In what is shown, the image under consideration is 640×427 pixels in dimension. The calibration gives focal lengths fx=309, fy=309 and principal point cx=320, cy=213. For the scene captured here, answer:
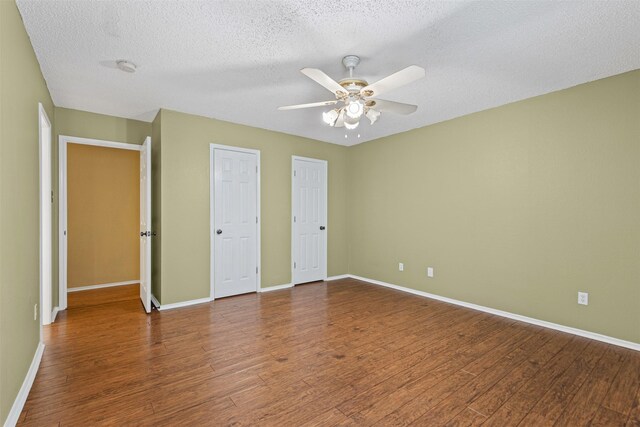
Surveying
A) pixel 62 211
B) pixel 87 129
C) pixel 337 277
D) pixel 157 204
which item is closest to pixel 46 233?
pixel 62 211

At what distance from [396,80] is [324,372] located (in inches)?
87.1

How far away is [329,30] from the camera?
2166 mm

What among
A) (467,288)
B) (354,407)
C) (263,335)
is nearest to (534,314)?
(467,288)

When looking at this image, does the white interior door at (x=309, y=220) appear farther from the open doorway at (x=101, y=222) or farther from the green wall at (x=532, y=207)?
the open doorway at (x=101, y=222)

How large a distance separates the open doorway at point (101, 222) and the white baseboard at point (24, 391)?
6.95 feet

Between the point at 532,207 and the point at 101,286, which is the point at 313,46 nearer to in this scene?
the point at 532,207

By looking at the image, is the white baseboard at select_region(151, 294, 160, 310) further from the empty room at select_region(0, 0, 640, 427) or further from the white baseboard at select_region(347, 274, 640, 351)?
the white baseboard at select_region(347, 274, 640, 351)

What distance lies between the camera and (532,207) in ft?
11.1

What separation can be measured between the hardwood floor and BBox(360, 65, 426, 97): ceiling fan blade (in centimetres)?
214

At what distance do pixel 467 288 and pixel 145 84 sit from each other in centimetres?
440

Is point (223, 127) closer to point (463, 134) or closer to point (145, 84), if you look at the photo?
point (145, 84)

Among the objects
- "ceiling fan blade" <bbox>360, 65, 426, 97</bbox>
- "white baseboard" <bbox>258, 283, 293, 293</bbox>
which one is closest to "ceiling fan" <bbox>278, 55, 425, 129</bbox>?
"ceiling fan blade" <bbox>360, 65, 426, 97</bbox>

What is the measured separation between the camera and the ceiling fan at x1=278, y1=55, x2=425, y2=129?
211 centimetres

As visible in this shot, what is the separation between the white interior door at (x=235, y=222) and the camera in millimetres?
4281
